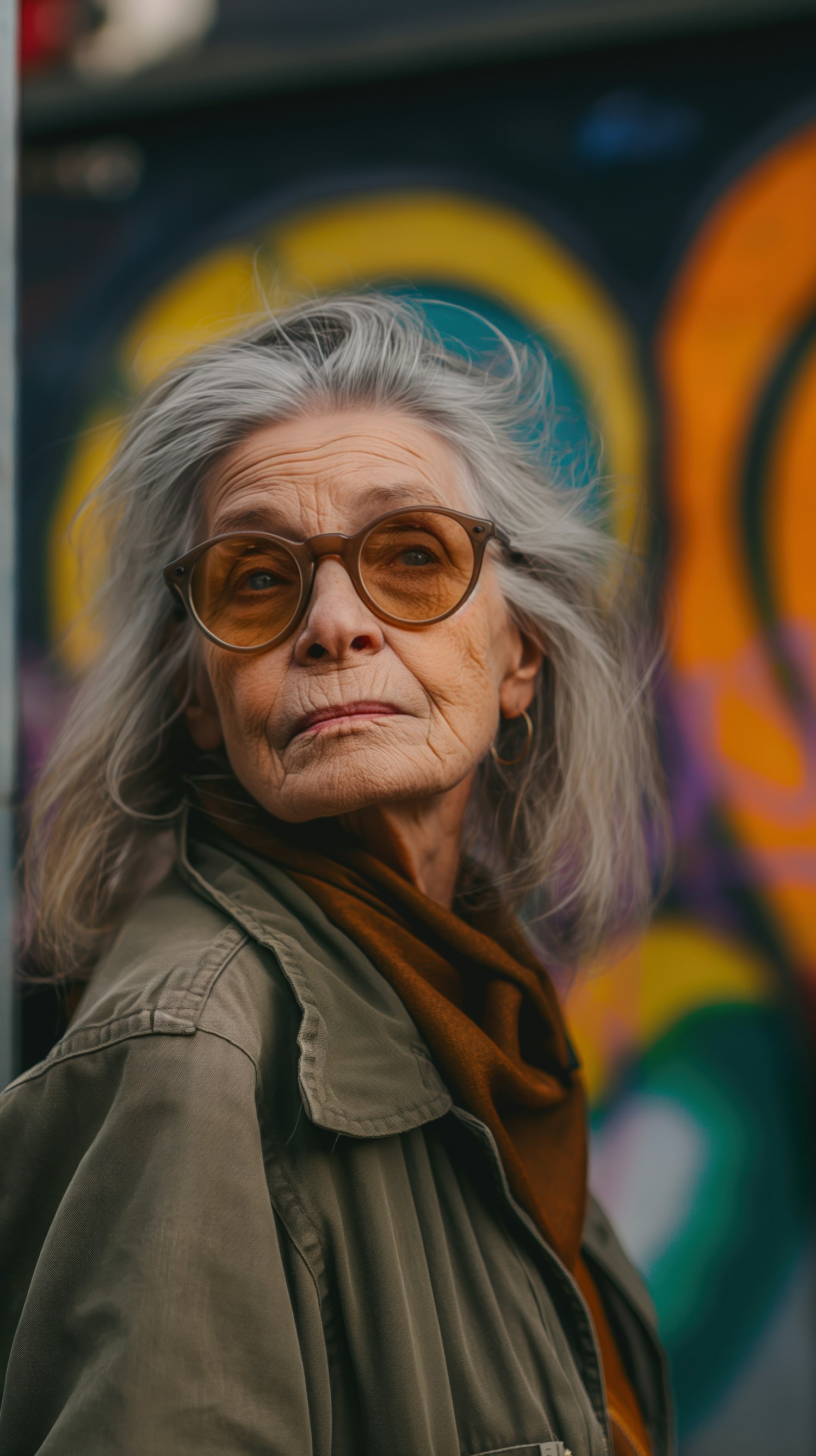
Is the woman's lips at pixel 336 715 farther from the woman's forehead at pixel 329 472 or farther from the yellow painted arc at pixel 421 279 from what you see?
the yellow painted arc at pixel 421 279

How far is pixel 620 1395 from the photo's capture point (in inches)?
51.7

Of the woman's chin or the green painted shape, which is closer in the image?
the woman's chin

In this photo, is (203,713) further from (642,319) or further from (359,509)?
(642,319)

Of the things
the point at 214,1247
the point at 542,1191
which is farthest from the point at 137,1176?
the point at 542,1191

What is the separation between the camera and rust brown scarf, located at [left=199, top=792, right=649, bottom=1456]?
1.12 meters

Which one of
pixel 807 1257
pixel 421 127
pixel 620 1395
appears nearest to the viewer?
pixel 620 1395

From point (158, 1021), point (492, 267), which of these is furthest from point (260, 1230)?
point (492, 267)

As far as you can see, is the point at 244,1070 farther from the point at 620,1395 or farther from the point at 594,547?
the point at 594,547

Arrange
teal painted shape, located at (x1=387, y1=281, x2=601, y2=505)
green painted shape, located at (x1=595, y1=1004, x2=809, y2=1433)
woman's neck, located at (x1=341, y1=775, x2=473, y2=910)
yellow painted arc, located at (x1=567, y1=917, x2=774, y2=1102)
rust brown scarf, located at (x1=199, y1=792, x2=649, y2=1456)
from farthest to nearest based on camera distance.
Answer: yellow painted arc, located at (x1=567, y1=917, x2=774, y2=1102)
green painted shape, located at (x1=595, y1=1004, x2=809, y2=1433)
teal painted shape, located at (x1=387, y1=281, x2=601, y2=505)
woman's neck, located at (x1=341, y1=775, x2=473, y2=910)
rust brown scarf, located at (x1=199, y1=792, x2=649, y2=1456)

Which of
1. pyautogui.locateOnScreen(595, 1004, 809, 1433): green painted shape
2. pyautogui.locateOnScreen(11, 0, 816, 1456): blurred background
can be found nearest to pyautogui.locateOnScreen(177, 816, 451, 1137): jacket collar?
pyautogui.locateOnScreen(11, 0, 816, 1456): blurred background

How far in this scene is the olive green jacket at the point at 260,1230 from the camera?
79cm

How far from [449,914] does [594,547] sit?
2.06ft

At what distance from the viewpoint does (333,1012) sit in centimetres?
101

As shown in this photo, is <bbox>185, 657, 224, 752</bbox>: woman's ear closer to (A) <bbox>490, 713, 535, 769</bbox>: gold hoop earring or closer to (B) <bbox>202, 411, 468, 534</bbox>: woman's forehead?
(B) <bbox>202, 411, 468, 534</bbox>: woman's forehead
